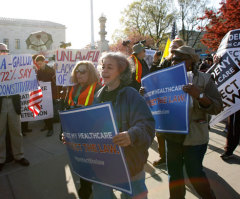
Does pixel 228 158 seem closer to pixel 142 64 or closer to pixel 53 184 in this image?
pixel 142 64

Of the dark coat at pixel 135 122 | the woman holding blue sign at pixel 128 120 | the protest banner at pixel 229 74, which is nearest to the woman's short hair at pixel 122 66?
the woman holding blue sign at pixel 128 120

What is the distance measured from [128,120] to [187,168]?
88 centimetres

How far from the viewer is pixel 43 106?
5.93 metres

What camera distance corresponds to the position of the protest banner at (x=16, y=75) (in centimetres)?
388

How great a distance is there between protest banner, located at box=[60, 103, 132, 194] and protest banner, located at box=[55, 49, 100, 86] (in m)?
3.10

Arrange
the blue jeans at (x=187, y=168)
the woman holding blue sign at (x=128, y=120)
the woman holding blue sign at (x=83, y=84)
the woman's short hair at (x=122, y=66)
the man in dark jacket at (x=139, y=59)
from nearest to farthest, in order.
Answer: the woman holding blue sign at (x=128, y=120) → the woman's short hair at (x=122, y=66) → the blue jeans at (x=187, y=168) → the woman holding blue sign at (x=83, y=84) → the man in dark jacket at (x=139, y=59)

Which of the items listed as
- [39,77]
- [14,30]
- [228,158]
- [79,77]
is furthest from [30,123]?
[14,30]

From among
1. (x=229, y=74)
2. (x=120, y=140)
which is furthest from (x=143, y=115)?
(x=229, y=74)

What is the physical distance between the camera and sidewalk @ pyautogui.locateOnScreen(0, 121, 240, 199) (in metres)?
2.92

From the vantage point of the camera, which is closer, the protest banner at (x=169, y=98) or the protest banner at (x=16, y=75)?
the protest banner at (x=169, y=98)

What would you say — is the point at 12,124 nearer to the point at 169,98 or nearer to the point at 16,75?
the point at 16,75

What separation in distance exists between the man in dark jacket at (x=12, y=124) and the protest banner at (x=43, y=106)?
1.72 m

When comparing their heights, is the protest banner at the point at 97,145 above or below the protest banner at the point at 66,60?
below

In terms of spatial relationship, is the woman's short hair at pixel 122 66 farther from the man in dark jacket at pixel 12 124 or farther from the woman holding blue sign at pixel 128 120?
the man in dark jacket at pixel 12 124
